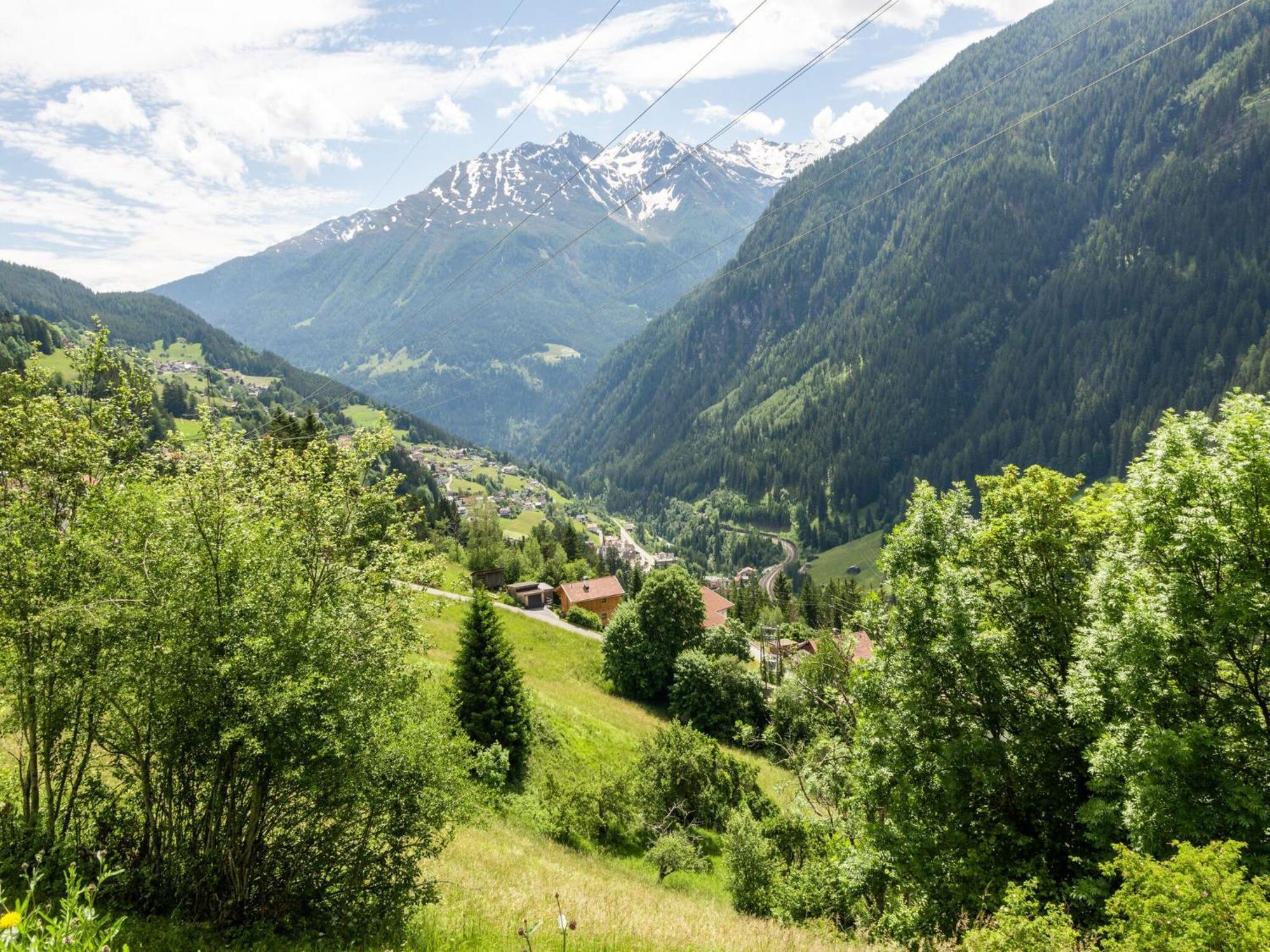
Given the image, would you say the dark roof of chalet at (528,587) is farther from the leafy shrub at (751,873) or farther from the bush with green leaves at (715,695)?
the leafy shrub at (751,873)

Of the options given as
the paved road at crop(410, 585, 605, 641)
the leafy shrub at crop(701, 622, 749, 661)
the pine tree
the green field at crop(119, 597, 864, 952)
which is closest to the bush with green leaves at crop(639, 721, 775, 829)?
the green field at crop(119, 597, 864, 952)

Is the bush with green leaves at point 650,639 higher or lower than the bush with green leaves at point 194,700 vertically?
lower

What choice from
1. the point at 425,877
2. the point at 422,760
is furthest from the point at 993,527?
the point at 425,877

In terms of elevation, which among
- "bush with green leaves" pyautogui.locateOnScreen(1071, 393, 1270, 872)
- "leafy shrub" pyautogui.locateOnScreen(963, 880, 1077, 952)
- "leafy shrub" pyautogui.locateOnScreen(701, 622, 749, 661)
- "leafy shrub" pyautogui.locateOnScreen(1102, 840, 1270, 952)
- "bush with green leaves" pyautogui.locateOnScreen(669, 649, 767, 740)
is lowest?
"bush with green leaves" pyautogui.locateOnScreen(669, 649, 767, 740)

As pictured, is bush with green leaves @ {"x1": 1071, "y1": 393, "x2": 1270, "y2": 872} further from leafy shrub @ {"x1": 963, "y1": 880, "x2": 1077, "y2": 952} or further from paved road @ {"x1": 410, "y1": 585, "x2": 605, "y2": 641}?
paved road @ {"x1": 410, "y1": 585, "x2": 605, "y2": 641}

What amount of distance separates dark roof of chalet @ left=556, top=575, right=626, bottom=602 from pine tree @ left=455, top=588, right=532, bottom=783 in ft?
206

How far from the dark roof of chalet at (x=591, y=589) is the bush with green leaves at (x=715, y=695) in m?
36.2

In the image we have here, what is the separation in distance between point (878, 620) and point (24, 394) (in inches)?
880

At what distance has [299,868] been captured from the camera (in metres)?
12.2

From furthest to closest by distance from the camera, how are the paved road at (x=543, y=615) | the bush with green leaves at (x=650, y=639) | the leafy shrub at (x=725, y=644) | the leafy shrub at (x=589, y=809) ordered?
the paved road at (x=543, y=615) < the leafy shrub at (x=725, y=644) < the bush with green leaves at (x=650, y=639) < the leafy shrub at (x=589, y=809)

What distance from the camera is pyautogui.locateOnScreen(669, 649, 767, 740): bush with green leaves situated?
62.2 metres

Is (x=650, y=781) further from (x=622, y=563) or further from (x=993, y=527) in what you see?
(x=622, y=563)

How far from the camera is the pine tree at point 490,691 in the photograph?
3478cm

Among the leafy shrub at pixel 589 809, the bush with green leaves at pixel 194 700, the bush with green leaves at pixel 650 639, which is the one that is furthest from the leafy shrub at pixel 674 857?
the bush with green leaves at pixel 650 639
